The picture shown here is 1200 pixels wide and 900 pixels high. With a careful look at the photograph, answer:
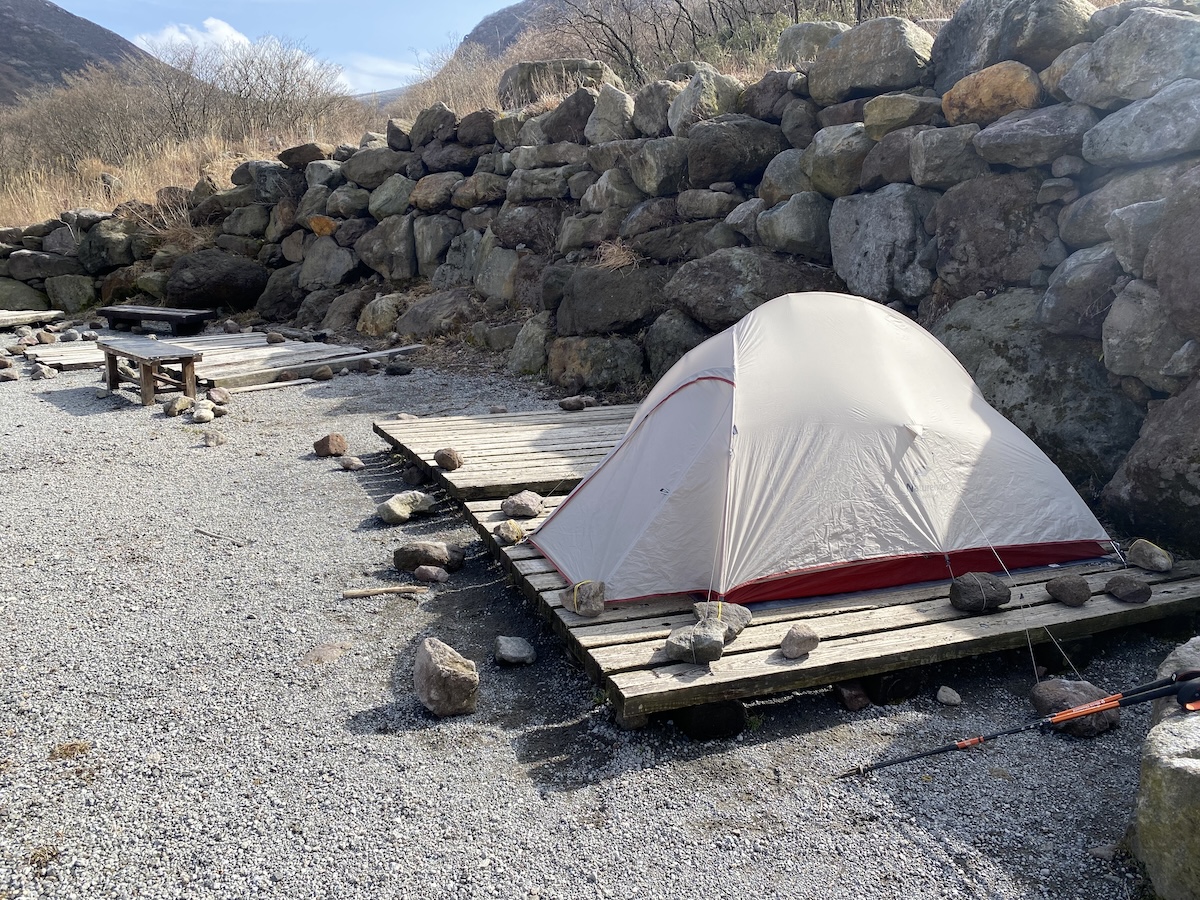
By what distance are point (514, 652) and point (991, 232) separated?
4.14m

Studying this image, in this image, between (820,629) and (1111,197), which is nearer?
(820,629)

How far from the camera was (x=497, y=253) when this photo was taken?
1087 centimetres

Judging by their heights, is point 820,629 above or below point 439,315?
below

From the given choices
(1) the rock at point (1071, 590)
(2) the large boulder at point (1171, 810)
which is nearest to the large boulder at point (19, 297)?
(1) the rock at point (1071, 590)

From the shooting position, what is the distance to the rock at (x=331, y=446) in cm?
667

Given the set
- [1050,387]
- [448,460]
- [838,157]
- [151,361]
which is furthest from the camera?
[151,361]

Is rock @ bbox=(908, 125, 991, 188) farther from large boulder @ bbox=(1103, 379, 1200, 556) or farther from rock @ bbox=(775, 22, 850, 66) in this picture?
rock @ bbox=(775, 22, 850, 66)

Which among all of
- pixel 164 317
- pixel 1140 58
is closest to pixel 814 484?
pixel 1140 58

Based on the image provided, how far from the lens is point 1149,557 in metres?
3.97

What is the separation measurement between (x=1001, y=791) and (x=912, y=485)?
54.3 inches

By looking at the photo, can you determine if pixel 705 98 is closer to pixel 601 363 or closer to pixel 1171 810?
pixel 601 363

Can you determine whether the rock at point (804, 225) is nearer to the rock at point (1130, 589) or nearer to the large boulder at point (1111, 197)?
the large boulder at point (1111, 197)

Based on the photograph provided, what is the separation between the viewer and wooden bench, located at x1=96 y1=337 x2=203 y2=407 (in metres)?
→ 8.16

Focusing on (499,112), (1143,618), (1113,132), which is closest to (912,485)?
(1143,618)
